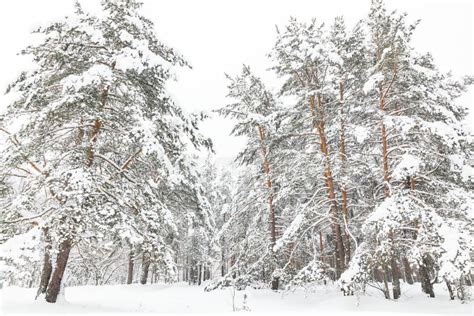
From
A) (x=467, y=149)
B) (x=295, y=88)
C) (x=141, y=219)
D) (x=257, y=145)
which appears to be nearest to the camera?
(x=141, y=219)

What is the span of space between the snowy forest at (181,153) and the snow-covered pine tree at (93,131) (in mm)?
50

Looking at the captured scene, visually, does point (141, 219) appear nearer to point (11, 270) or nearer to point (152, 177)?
point (152, 177)

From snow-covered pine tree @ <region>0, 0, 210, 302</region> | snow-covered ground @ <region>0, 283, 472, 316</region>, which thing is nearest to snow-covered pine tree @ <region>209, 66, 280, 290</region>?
snow-covered ground @ <region>0, 283, 472, 316</region>

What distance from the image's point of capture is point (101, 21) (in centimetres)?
954

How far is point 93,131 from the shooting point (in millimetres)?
9906

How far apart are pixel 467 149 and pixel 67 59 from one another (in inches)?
518

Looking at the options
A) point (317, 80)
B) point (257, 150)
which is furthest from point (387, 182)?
point (257, 150)

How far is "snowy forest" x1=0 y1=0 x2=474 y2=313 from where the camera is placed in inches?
331

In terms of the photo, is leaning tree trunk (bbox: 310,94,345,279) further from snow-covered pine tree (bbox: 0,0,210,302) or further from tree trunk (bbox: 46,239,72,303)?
tree trunk (bbox: 46,239,72,303)

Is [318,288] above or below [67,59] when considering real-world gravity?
below

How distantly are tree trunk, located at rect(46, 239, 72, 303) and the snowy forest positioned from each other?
1.3 inches


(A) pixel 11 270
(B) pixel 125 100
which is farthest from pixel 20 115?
(A) pixel 11 270

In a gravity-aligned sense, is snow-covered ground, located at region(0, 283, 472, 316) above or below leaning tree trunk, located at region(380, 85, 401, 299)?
below

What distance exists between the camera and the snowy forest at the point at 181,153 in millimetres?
8414
